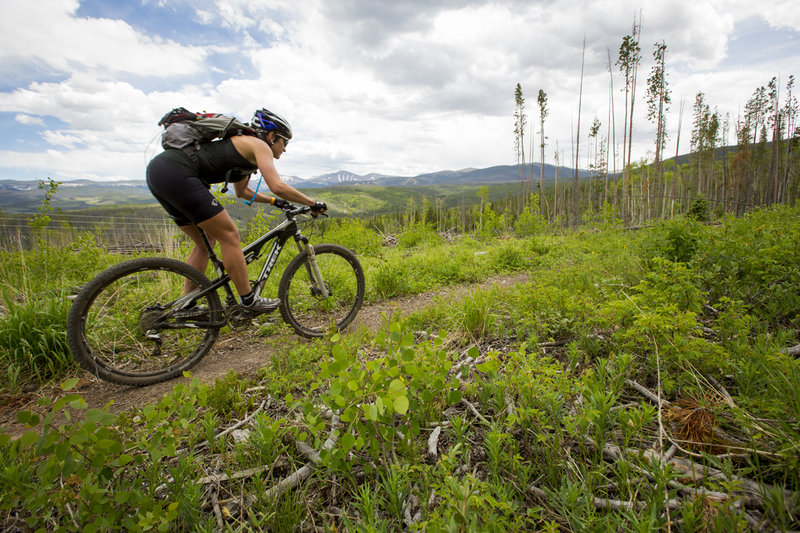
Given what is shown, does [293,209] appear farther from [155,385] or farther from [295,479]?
[295,479]

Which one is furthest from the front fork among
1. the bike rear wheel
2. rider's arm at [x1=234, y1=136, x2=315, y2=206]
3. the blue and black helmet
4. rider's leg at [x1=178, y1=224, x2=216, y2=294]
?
the blue and black helmet

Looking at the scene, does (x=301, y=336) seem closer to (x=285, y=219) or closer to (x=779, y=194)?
(x=285, y=219)

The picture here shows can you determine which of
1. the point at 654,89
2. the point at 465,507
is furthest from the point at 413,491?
the point at 654,89

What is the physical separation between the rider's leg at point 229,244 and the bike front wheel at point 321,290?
1.60ft

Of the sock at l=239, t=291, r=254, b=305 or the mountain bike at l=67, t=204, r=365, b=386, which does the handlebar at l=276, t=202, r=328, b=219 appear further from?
the sock at l=239, t=291, r=254, b=305

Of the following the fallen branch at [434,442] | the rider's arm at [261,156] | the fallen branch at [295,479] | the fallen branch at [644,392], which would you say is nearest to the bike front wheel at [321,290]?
the rider's arm at [261,156]

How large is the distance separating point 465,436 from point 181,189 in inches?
125

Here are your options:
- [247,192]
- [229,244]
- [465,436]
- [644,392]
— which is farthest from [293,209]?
[644,392]

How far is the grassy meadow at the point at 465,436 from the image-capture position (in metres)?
1.23

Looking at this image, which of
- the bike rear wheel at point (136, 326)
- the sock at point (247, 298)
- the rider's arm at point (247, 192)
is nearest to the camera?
the bike rear wheel at point (136, 326)

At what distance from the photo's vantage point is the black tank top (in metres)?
2.98

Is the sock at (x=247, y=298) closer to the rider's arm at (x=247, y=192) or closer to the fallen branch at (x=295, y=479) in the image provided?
the rider's arm at (x=247, y=192)

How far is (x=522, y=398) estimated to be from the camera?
192 centimetres

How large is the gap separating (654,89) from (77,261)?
32.4 m
